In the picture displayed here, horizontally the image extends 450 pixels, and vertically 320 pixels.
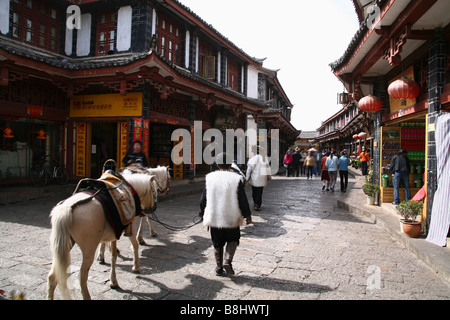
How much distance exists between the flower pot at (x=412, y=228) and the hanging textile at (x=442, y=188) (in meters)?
0.26

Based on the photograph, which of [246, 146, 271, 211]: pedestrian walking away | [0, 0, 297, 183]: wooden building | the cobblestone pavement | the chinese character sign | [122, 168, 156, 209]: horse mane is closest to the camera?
the cobblestone pavement

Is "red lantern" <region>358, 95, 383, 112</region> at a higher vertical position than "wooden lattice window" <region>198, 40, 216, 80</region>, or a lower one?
lower

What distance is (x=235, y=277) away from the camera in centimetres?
390

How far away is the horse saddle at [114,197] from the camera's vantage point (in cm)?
321

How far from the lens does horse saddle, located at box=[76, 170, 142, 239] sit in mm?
3209

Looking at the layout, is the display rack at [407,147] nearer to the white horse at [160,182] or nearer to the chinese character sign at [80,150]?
the white horse at [160,182]

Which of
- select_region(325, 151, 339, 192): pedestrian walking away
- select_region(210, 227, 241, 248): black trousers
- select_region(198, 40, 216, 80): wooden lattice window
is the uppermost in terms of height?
select_region(198, 40, 216, 80): wooden lattice window

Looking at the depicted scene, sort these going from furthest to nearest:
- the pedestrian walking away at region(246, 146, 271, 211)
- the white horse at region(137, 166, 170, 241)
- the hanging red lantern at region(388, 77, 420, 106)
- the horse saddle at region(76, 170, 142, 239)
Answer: the pedestrian walking away at region(246, 146, 271, 211) < the hanging red lantern at region(388, 77, 420, 106) < the white horse at region(137, 166, 170, 241) < the horse saddle at region(76, 170, 142, 239)

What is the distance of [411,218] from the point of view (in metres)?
5.69

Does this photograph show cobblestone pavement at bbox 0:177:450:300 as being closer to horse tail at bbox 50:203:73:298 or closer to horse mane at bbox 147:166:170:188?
horse tail at bbox 50:203:73:298

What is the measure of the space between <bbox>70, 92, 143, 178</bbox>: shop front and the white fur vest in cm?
640

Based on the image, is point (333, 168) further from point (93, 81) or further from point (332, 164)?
point (93, 81)

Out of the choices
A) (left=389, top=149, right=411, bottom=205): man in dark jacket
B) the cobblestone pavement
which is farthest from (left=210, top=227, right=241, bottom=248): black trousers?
(left=389, top=149, right=411, bottom=205): man in dark jacket

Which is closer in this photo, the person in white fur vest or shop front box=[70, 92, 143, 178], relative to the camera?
the person in white fur vest
